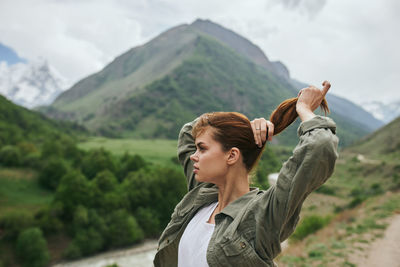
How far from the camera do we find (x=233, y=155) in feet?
7.79

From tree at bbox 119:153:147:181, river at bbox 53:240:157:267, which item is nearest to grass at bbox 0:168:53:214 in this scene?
river at bbox 53:240:157:267

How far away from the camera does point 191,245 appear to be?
2.39 m

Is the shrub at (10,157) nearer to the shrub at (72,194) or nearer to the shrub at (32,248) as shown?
the shrub at (72,194)

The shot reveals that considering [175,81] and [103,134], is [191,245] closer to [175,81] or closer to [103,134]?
[103,134]

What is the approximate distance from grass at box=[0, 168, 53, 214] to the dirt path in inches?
1750

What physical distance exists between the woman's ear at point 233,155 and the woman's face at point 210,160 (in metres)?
0.03

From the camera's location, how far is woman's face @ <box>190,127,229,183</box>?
2.39 meters

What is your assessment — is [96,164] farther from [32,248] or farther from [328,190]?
[328,190]

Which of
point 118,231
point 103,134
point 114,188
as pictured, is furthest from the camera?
point 103,134

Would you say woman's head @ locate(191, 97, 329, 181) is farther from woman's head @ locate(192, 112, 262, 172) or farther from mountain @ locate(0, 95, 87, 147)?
mountain @ locate(0, 95, 87, 147)

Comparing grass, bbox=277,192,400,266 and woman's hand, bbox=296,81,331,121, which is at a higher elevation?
woman's hand, bbox=296,81,331,121

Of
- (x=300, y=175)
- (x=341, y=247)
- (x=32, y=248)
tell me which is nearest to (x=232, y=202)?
(x=300, y=175)

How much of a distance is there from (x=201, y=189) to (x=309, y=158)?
52.6 inches

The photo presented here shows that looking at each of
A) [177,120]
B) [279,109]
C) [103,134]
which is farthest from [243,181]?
[177,120]
